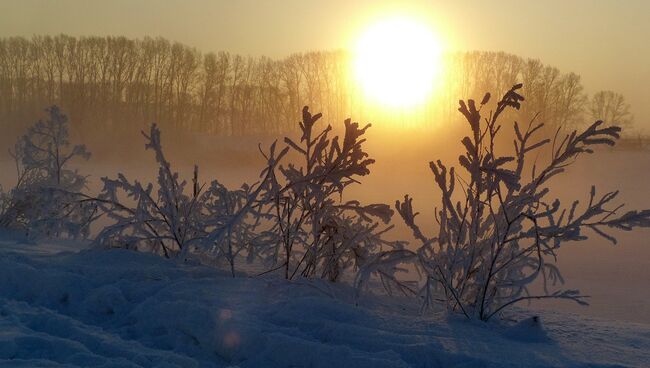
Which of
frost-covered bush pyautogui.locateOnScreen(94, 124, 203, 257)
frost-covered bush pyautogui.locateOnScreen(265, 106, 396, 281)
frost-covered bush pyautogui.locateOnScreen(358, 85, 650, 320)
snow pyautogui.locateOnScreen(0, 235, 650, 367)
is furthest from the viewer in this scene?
frost-covered bush pyautogui.locateOnScreen(94, 124, 203, 257)

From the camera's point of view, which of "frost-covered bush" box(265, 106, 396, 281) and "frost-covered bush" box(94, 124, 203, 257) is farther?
"frost-covered bush" box(94, 124, 203, 257)

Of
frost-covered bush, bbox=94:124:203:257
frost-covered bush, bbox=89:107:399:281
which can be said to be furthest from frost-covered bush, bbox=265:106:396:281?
frost-covered bush, bbox=94:124:203:257

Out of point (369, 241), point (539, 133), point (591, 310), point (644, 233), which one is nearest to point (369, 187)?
point (539, 133)

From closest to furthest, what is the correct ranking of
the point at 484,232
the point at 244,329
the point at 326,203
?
1. the point at 244,329
2. the point at 484,232
3. the point at 326,203

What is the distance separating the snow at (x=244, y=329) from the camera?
9.18 feet

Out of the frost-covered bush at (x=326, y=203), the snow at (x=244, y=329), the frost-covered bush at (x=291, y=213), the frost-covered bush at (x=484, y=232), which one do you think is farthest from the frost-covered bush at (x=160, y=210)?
the frost-covered bush at (x=484, y=232)

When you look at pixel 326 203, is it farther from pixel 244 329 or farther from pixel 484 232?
pixel 244 329

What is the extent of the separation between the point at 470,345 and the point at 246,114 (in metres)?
48.2

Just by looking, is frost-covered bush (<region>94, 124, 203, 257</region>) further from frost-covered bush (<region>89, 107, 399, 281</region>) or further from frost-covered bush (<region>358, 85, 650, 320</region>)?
frost-covered bush (<region>358, 85, 650, 320</region>)

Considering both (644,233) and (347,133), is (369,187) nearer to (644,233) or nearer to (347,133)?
(644,233)

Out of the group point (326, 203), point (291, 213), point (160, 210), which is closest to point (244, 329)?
point (291, 213)

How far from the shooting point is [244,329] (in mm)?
3031

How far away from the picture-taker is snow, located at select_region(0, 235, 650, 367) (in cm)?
280

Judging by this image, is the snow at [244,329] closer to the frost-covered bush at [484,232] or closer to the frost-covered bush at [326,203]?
the frost-covered bush at [484,232]
